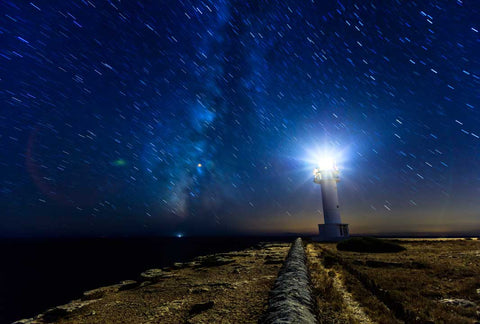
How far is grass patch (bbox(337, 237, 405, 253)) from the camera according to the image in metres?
21.2

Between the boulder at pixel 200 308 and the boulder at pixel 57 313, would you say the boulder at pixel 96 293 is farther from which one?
the boulder at pixel 200 308

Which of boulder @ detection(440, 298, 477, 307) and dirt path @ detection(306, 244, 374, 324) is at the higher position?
boulder @ detection(440, 298, 477, 307)

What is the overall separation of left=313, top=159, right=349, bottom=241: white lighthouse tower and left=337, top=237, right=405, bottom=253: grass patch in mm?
15734

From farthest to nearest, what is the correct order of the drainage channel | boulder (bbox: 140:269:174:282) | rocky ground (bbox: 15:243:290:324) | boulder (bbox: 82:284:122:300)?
1. boulder (bbox: 140:269:174:282)
2. boulder (bbox: 82:284:122:300)
3. rocky ground (bbox: 15:243:290:324)
4. the drainage channel

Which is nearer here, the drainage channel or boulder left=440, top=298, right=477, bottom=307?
the drainage channel

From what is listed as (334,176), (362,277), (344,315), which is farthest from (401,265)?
(334,176)

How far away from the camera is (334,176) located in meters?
45.4

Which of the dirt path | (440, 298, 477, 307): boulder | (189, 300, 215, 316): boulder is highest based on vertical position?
(440, 298, 477, 307): boulder

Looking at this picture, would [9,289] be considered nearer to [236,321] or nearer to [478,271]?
[236,321]

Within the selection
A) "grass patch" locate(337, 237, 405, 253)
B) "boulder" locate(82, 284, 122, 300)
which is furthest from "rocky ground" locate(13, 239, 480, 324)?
"grass patch" locate(337, 237, 405, 253)

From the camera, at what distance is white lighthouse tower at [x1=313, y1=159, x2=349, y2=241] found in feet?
130

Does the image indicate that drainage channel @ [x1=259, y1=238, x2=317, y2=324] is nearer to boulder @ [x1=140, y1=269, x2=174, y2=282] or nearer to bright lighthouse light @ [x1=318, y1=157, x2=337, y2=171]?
boulder @ [x1=140, y1=269, x2=174, y2=282]

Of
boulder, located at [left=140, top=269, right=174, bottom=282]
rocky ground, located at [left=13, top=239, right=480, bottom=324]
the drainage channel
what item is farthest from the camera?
boulder, located at [left=140, top=269, right=174, bottom=282]

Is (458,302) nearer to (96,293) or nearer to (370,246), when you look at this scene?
(370,246)
